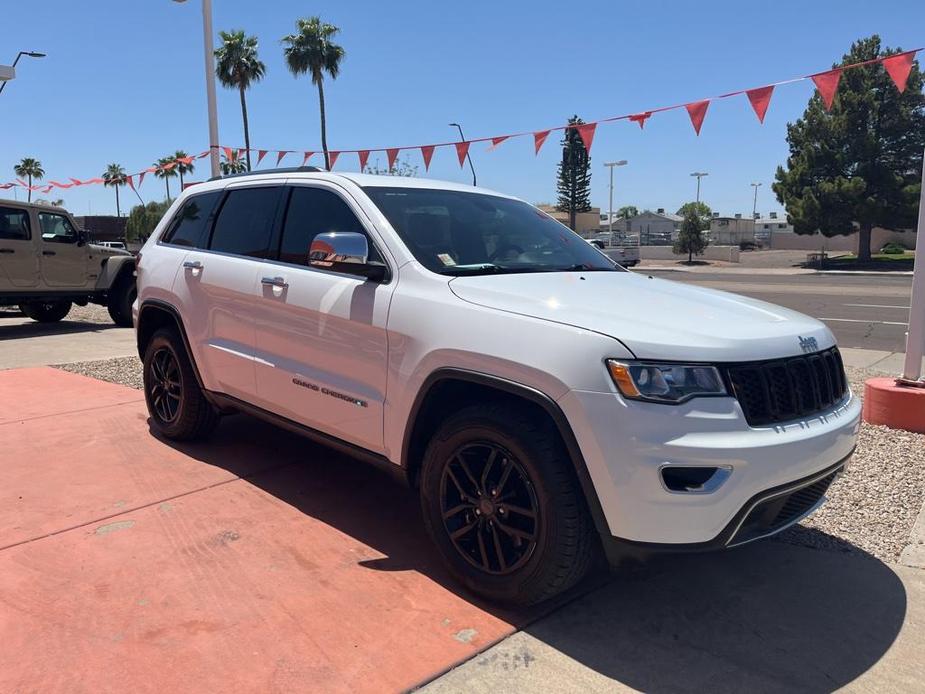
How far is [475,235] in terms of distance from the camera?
384 centimetres

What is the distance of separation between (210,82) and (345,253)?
36.8 ft

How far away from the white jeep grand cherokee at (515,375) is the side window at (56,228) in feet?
29.3

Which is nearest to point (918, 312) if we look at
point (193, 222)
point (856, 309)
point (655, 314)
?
point (655, 314)

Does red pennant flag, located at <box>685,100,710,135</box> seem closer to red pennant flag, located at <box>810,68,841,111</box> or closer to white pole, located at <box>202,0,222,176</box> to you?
red pennant flag, located at <box>810,68,841,111</box>

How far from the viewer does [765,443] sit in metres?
2.56

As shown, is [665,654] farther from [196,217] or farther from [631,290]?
[196,217]

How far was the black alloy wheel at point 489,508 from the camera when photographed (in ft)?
9.39

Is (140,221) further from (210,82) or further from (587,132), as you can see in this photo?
(587,132)

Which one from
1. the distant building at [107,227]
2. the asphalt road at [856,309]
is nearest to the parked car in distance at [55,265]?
the asphalt road at [856,309]

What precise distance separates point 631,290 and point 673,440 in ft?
3.53

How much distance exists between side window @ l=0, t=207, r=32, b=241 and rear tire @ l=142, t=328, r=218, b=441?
304 inches

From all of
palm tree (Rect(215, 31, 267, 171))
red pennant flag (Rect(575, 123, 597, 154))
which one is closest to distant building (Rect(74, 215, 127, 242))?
palm tree (Rect(215, 31, 267, 171))

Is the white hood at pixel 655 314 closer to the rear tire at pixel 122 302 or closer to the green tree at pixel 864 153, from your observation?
the rear tire at pixel 122 302

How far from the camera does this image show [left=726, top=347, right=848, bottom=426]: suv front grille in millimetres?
2631
